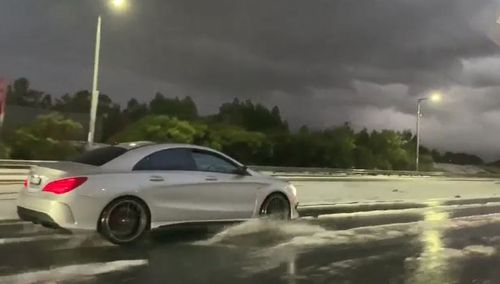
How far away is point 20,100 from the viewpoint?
6425cm

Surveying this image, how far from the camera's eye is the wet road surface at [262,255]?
22.3ft

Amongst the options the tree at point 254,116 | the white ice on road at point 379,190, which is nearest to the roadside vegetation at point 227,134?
the tree at point 254,116

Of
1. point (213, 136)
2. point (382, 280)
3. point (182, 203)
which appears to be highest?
point (213, 136)

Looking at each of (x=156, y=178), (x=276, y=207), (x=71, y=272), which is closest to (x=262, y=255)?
(x=156, y=178)

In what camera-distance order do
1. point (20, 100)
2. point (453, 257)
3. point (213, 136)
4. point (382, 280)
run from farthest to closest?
point (20, 100) → point (213, 136) → point (453, 257) → point (382, 280)

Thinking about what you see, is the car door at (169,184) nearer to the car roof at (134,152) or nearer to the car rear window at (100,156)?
the car roof at (134,152)

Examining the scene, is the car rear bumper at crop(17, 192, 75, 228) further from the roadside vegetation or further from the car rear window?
the roadside vegetation

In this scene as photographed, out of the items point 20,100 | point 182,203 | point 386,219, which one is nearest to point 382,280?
point 182,203

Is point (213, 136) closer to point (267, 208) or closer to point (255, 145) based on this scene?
point (255, 145)

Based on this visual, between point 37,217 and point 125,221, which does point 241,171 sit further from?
point 37,217

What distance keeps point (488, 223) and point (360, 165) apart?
54156 mm

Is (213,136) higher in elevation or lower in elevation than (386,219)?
higher

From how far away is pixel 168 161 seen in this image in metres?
9.10

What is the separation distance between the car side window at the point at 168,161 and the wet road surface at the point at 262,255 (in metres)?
1.10
